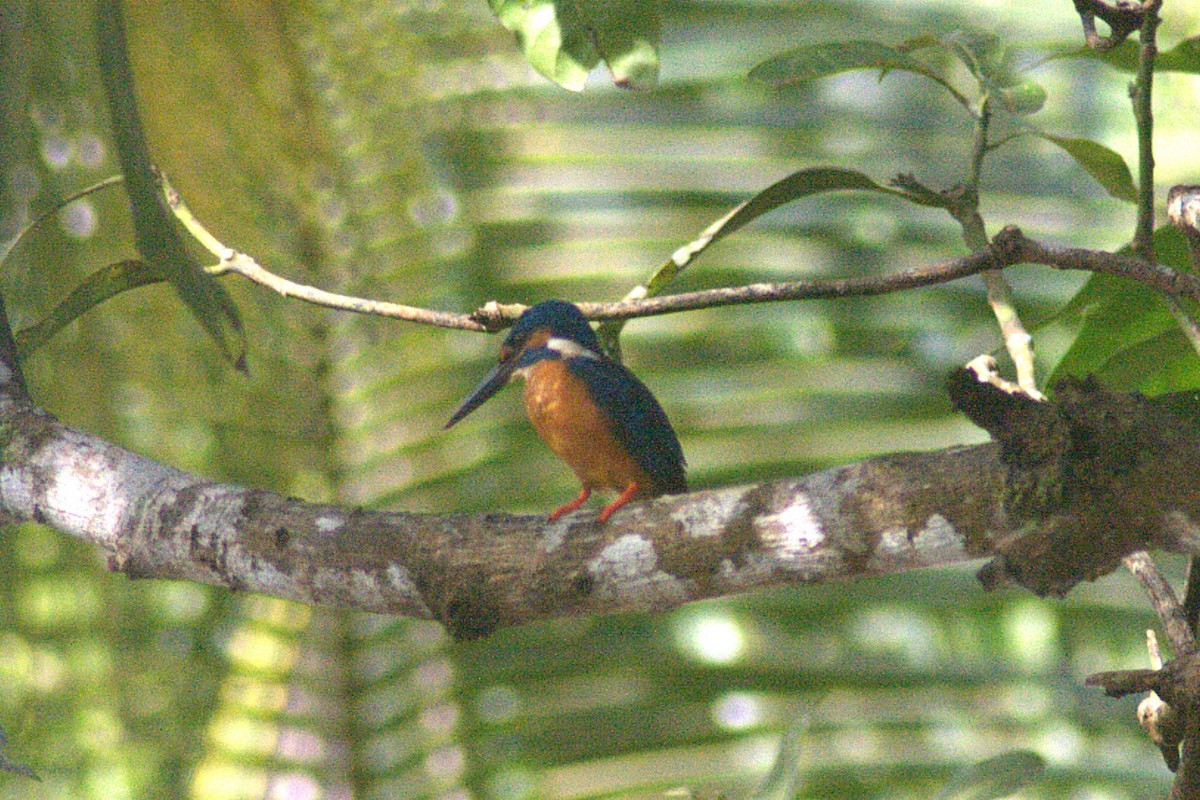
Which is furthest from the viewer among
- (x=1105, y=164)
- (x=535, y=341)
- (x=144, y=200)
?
(x=535, y=341)

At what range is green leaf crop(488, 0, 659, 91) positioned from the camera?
1503 mm

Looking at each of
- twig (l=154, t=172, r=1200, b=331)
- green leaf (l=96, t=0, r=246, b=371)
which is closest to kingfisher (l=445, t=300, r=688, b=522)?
twig (l=154, t=172, r=1200, b=331)

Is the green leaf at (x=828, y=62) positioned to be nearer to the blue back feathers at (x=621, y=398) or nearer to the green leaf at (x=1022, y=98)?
the green leaf at (x=1022, y=98)

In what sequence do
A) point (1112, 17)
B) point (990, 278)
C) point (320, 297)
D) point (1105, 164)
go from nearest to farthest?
point (1112, 17), point (990, 278), point (320, 297), point (1105, 164)

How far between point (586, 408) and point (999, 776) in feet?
3.65

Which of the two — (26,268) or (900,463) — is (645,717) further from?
(26,268)

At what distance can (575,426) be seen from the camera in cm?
226

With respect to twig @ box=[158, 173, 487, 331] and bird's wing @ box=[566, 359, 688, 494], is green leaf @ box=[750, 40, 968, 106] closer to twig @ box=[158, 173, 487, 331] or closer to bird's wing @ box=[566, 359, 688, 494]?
twig @ box=[158, 173, 487, 331]

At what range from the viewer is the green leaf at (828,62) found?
1.72m

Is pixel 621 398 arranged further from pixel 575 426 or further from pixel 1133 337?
pixel 1133 337

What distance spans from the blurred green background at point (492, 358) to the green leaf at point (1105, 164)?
2.05 ft

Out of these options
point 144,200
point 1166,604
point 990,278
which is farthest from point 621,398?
point 144,200

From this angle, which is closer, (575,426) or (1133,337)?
(1133,337)

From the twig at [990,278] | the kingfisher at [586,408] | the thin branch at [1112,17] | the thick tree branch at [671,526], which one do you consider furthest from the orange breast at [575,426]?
the thin branch at [1112,17]
